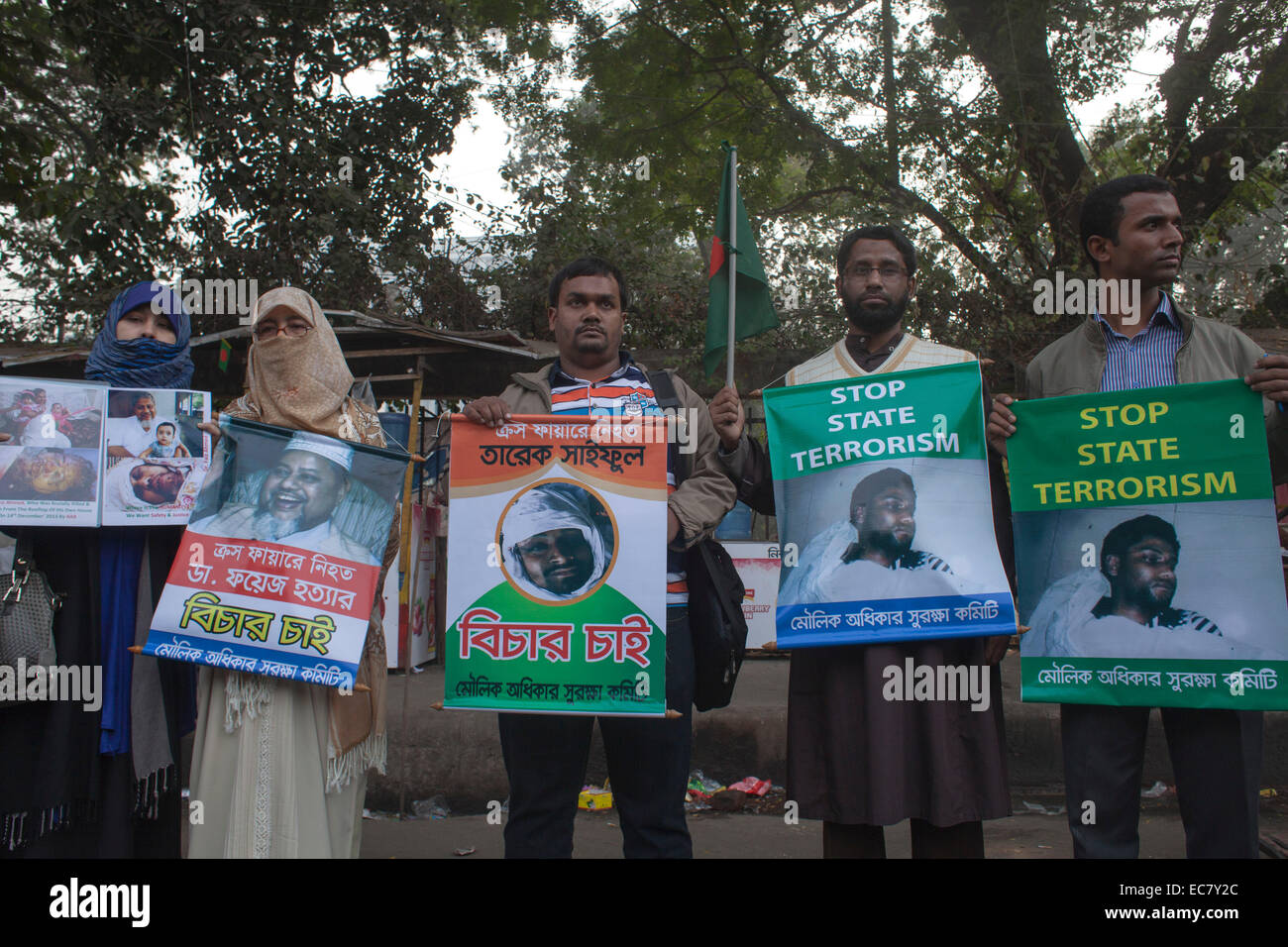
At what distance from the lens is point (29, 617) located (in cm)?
323

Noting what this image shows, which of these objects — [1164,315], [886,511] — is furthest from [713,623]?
[1164,315]

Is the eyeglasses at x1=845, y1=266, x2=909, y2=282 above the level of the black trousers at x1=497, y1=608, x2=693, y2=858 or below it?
above

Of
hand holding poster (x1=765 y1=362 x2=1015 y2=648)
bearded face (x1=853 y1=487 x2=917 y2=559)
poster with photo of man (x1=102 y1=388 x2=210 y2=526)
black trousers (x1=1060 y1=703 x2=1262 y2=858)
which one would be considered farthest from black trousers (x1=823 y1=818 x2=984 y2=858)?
poster with photo of man (x1=102 y1=388 x2=210 y2=526)

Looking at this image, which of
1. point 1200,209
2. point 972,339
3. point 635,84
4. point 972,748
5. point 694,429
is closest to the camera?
point 972,748

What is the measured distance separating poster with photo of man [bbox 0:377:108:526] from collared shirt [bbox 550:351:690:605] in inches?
62.8

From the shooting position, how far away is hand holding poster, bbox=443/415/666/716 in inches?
114

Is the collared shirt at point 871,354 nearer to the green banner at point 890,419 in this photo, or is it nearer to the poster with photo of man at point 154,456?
the green banner at point 890,419

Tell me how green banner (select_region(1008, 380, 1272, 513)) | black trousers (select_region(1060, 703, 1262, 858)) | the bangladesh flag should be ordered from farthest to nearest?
the bangladesh flag → green banner (select_region(1008, 380, 1272, 513)) → black trousers (select_region(1060, 703, 1262, 858))

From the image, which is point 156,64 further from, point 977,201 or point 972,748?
point 972,748

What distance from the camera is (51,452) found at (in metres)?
3.32

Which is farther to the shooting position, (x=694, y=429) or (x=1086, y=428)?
(x=694, y=429)

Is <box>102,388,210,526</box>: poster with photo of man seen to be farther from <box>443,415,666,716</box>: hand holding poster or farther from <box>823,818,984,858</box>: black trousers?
<box>823,818,984,858</box>: black trousers
